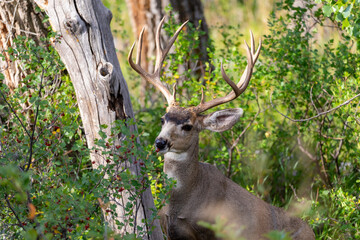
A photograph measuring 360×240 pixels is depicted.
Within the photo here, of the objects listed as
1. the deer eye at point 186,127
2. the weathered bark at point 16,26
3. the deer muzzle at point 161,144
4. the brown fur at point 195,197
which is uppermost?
the weathered bark at point 16,26

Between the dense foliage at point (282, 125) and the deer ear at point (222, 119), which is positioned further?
the dense foliage at point (282, 125)

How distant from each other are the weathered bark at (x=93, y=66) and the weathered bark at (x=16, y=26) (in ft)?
4.00

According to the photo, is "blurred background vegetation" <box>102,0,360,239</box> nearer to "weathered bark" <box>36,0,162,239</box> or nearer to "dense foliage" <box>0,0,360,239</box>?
"dense foliage" <box>0,0,360,239</box>

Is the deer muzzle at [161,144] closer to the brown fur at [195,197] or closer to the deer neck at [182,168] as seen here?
the brown fur at [195,197]

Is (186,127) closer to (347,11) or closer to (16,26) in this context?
(347,11)

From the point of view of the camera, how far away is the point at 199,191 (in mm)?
4691

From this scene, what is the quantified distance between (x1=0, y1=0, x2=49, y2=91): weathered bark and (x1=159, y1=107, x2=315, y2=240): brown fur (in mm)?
1919

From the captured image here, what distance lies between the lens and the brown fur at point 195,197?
4.57m

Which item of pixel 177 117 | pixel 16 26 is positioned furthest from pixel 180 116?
pixel 16 26

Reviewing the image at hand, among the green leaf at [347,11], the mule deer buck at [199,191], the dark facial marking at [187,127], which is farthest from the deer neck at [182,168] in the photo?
the green leaf at [347,11]

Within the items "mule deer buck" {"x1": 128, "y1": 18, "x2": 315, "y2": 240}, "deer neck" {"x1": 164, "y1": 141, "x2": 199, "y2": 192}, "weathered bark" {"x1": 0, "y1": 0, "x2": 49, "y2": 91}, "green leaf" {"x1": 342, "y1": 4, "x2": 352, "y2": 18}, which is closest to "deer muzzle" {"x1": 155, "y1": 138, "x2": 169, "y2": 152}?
"mule deer buck" {"x1": 128, "y1": 18, "x2": 315, "y2": 240}

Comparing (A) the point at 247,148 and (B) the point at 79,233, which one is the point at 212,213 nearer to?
(B) the point at 79,233

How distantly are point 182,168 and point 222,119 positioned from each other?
645 mm

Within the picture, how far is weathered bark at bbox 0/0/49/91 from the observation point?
572cm
